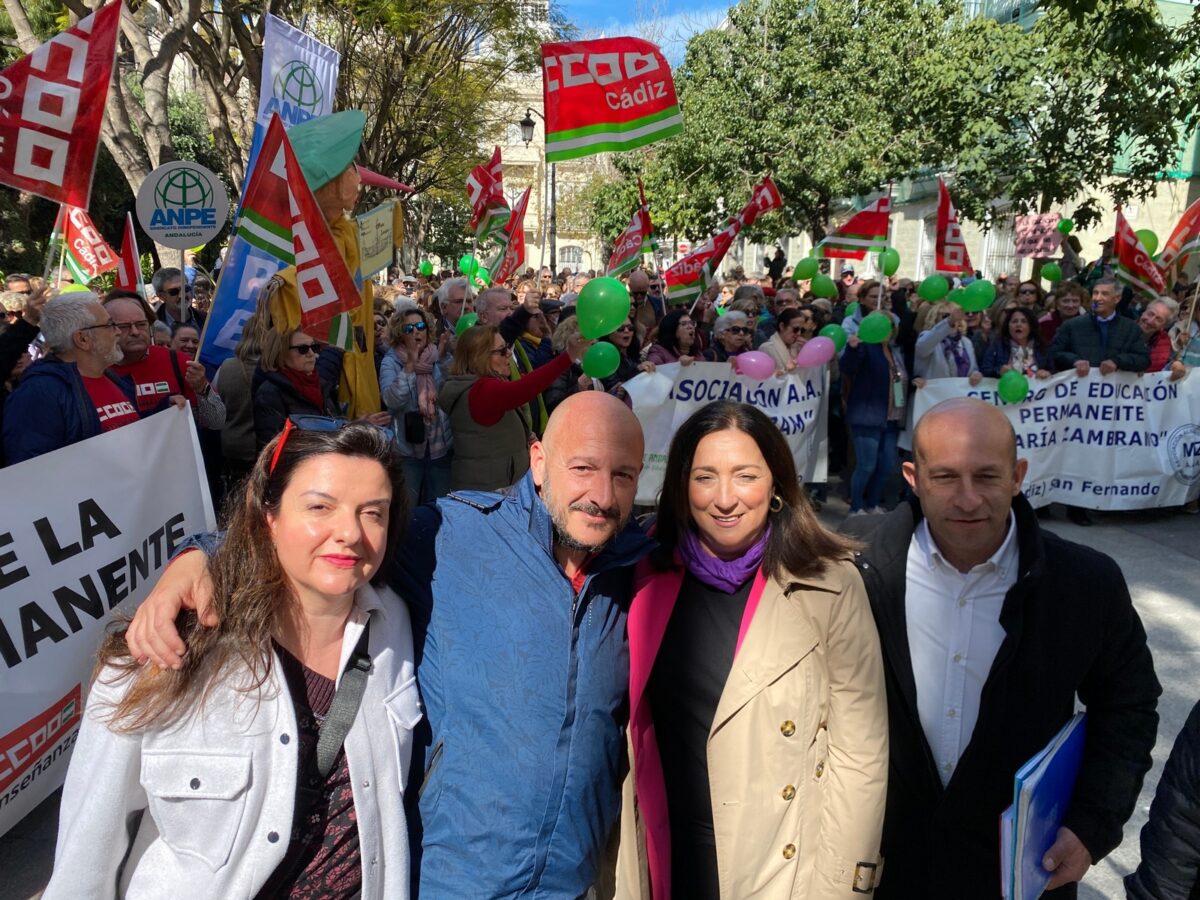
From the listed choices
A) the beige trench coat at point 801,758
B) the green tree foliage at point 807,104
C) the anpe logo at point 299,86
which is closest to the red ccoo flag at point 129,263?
the anpe logo at point 299,86

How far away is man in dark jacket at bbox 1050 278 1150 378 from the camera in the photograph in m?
7.18

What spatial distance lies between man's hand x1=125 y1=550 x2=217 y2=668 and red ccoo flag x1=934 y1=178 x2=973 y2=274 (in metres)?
7.91

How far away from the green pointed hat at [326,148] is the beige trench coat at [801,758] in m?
3.93

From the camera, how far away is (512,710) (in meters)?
1.77

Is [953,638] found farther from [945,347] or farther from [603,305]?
[945,347]

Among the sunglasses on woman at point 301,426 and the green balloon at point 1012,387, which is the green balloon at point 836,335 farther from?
the sunglasses on woman at point 301,426

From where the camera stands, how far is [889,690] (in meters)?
2.03

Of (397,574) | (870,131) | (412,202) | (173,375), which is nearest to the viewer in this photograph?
(397,574)

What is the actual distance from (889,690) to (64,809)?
1696 mm

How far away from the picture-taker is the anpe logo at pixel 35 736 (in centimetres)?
288

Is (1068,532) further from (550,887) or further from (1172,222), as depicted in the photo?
(1172,222)

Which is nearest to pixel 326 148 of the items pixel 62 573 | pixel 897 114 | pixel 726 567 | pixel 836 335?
pixel 62 573

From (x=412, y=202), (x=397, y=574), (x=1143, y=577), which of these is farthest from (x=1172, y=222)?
(x=397, y=574)

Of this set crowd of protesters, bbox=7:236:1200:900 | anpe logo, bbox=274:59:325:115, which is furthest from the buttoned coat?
anpe logo, bbox=274:59:325:115
